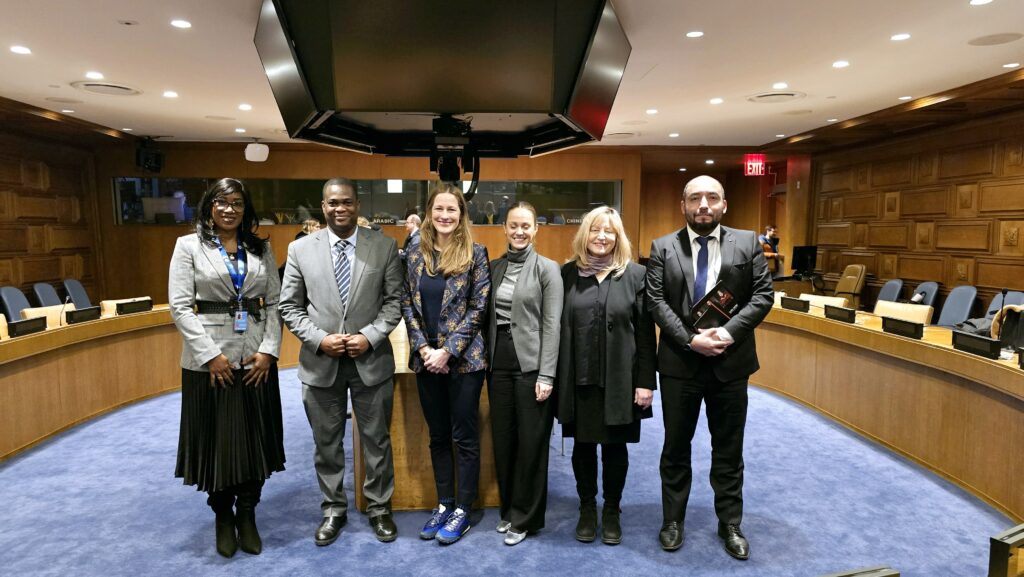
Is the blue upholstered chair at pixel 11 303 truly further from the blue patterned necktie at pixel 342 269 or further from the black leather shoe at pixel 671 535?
the black leather shoe at pixel 671 535

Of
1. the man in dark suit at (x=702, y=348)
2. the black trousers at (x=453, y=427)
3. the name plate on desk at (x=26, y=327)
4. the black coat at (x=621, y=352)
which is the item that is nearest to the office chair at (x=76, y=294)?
the name plate on desk at (x=26, y=327)

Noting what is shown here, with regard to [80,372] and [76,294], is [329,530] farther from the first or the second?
[76,294]

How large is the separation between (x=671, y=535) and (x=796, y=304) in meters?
3.06

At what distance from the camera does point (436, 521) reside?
2.82 meters

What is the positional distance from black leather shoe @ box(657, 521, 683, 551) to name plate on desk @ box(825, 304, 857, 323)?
8.09 ft

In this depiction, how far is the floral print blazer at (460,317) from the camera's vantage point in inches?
104

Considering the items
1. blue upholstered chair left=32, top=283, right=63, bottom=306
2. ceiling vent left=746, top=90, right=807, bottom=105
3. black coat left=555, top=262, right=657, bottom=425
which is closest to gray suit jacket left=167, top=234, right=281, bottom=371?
black coat left=555, top=262, right=657, bottom=425

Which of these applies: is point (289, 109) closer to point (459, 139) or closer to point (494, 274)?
point (459, 139)

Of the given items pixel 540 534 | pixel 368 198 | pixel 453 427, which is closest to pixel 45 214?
pixel 368 198

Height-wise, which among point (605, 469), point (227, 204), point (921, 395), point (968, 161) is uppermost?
point (968, 161)

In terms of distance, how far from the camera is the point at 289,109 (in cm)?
341

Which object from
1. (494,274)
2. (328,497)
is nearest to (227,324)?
(328,497)

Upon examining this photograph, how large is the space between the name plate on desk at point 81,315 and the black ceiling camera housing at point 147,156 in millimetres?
5266

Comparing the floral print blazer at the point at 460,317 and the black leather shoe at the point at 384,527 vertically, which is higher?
the floral print blazer at the point at 460,317
